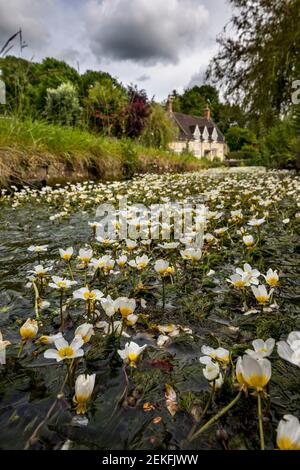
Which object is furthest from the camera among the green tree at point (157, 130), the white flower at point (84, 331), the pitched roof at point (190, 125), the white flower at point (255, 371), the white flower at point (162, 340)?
the pitched roof at point (190, 125)

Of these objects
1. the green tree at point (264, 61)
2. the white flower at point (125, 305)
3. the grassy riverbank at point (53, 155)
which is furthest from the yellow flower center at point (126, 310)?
the green tree at point (264, 61)

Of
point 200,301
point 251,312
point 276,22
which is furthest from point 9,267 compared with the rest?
point 276,22

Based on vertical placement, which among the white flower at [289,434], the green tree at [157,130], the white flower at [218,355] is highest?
the green tree at [157,130]

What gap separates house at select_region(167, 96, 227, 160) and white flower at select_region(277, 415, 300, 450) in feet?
127

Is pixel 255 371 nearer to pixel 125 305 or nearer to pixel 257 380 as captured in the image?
pixel 257 380

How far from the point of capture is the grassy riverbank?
494cm

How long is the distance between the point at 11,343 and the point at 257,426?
0.77 metres

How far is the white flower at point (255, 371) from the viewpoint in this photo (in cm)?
66

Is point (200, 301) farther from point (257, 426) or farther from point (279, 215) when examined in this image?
point (279, 215)

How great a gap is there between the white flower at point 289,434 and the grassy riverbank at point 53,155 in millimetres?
4880

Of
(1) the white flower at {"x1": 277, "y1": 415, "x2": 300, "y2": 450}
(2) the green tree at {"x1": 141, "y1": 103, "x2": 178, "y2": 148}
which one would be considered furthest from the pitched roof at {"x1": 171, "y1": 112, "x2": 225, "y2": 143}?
(1) the white flower at {"x1": 277, "y1": 415, "x2": 300, "y2": 450}

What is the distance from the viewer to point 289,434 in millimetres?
563

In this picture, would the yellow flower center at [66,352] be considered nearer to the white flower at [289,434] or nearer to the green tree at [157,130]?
the white flower at [289,434]

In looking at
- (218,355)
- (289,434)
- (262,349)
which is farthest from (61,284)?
(289,434)
